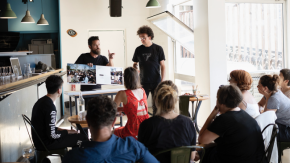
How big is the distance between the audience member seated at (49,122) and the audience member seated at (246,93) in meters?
1.88

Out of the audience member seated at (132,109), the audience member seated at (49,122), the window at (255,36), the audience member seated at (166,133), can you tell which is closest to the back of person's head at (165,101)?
the audience member seated at (166,133)

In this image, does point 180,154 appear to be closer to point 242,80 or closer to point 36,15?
point 242,80

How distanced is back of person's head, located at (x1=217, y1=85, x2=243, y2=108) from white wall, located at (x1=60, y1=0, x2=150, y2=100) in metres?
6.46

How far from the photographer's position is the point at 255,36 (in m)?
6.13

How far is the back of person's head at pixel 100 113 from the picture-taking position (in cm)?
160

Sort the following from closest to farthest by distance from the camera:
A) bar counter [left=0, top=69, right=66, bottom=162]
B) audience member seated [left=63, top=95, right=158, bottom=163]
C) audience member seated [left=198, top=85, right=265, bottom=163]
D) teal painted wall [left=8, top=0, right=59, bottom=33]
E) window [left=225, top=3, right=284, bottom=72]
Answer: audience member seated [left=63, top=95, right=158, bottom=163] → audience member seated [left=198, top=85, right=265, bottom=163] → bar counter [left=0, top=69, right=66, bottom=162] → window [left=225, top=3, right=284, bottom=72] → teal painted wall [left=8, top=0, right=59, bottom=33]

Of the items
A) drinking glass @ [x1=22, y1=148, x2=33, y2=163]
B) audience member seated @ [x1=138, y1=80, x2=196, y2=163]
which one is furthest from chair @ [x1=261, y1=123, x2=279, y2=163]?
drinking glass @ [x1=22, y1=148, x2=33, y2=163]

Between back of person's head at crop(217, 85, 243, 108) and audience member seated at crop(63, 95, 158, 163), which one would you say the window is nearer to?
back of person's head at crop(217, 85, 243, 108)

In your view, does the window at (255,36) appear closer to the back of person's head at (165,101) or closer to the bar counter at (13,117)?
the bar counter at (13,117)

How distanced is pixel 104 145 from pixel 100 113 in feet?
0.60

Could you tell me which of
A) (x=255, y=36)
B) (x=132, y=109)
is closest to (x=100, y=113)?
(x=132, y=109)

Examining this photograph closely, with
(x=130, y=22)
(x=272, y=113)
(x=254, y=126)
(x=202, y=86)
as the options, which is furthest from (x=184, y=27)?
(x=254, y=126)

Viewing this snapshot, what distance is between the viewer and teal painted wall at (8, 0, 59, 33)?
8.26 m

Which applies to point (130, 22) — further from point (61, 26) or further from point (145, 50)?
point (145, 50)
